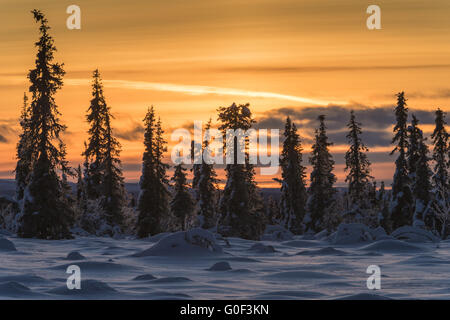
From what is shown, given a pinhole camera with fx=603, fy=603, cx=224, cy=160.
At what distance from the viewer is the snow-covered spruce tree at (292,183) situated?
57.3 m

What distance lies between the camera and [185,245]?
1550 cm

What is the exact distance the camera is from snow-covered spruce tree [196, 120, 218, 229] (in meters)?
56.8

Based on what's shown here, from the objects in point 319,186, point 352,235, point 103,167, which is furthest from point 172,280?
point 319,186

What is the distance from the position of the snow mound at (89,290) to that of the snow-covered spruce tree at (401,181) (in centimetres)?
3980

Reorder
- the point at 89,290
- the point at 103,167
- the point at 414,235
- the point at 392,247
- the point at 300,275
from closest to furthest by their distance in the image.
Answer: the point at 89,290 → the point at 300,275 → the point at 392,247 → the point at 414,235 → the point at 103,167

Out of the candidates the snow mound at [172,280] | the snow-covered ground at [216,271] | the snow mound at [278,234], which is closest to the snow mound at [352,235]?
the snow-covered ground at [216,271]

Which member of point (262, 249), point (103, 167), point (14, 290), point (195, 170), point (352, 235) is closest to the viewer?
point (14, 290)

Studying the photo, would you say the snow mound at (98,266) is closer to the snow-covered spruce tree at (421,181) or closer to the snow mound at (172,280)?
the snow mound at (172,280)

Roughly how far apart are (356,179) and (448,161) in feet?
24.5

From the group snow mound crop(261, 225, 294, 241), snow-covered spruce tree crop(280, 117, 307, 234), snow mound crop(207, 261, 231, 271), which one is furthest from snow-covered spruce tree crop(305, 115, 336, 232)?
snow mound crop(207, 261, 231, 271)

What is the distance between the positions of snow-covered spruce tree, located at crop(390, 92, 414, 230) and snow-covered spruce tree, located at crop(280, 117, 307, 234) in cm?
1263

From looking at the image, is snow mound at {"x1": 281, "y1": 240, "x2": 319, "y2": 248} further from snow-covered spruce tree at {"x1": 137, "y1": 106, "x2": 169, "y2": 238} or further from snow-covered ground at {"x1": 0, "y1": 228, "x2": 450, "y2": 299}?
snow-covered spruce tree at {"x1": 137, "y1": 106, "x2": 169, "y2": 238}

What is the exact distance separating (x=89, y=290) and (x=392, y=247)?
11.7 m

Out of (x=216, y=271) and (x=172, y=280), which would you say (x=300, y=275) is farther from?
(x=172, y=280)
